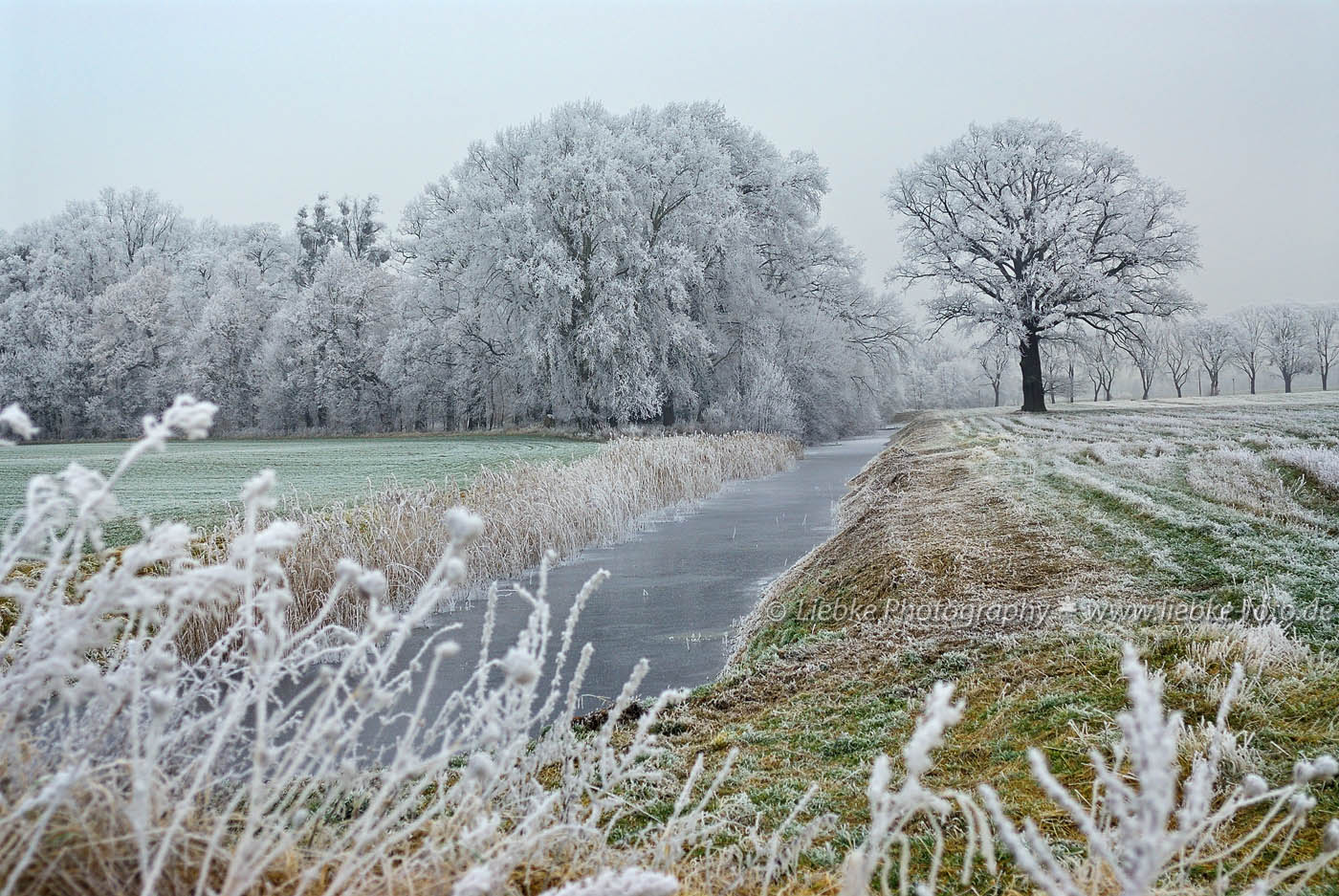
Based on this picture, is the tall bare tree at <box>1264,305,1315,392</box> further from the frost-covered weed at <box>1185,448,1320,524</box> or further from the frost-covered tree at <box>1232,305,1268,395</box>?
the frost-covered weed at <box>1185,448,1320,524</box>

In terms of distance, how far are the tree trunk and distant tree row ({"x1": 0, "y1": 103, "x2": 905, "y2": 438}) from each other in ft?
14.7

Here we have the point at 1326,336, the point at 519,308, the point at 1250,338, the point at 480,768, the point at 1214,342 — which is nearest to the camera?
the point at 480,768

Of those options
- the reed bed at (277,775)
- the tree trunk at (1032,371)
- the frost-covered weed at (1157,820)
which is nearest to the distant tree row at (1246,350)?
the tree trunk at (1032,371)

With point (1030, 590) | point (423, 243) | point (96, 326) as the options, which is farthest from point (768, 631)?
point (96, 326)

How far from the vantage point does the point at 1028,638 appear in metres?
4.61

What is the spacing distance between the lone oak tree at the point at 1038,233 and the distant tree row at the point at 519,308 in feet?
10.8

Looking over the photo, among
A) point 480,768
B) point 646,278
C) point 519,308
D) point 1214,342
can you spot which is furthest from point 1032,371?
point 1214,342

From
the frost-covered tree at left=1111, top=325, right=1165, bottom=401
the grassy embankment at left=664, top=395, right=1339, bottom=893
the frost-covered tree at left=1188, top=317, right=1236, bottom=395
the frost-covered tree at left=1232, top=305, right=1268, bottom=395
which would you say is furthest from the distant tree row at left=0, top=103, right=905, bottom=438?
the frost-covered tree at left=1188, top=317, right=1236, bottom=395

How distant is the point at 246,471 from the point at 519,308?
41.0 feet

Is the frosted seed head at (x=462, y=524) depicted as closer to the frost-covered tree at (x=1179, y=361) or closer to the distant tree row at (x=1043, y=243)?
the distant tree row at (x=1043, y=243)

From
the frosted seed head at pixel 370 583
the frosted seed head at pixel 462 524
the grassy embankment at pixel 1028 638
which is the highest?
the frosted seed head at pixel 462 524

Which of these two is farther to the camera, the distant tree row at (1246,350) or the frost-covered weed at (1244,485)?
the distant tree row at (1246,350)

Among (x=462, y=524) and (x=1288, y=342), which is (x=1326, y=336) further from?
(x=462, y=524)

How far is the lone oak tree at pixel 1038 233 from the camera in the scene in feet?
95.0
